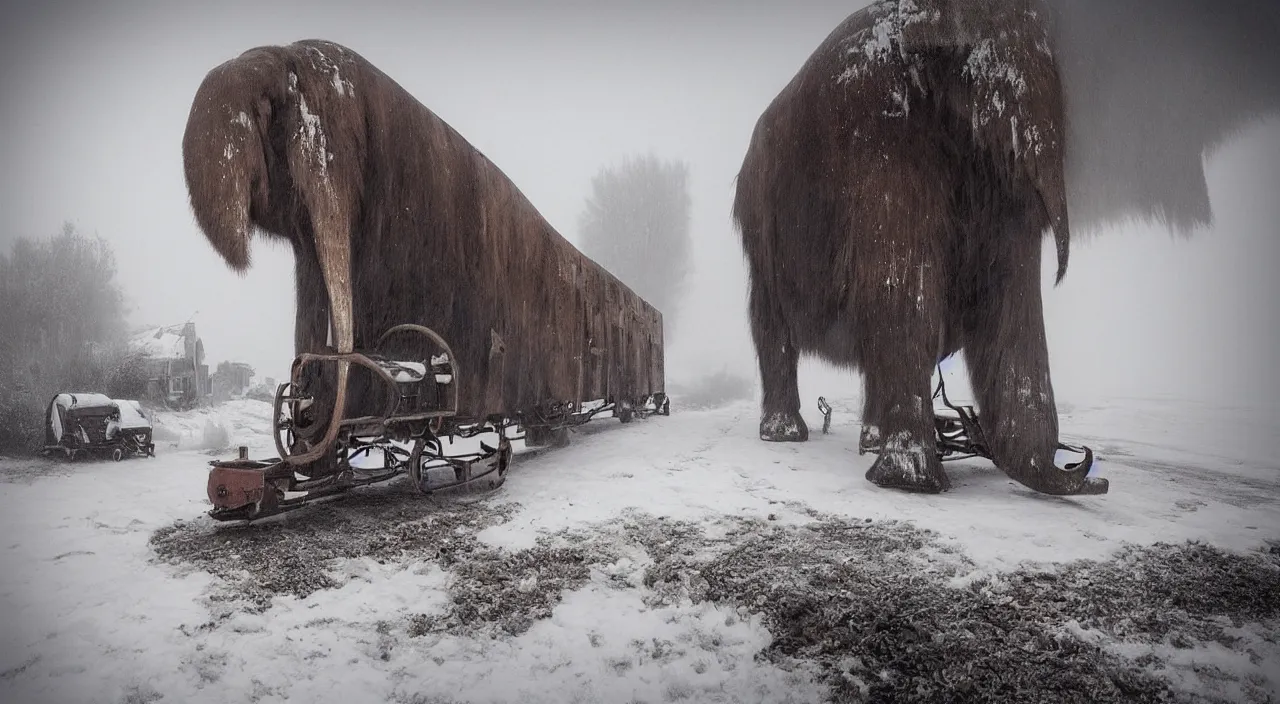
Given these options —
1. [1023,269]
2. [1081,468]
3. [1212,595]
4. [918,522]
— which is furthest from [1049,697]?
[1023,269]

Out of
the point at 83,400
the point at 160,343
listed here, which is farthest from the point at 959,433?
the point at 160,343

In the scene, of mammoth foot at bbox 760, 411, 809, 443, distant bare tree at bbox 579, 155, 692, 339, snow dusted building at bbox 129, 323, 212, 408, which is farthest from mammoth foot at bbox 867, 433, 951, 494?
distant bare tree at bbox 579, 155, 692, 339

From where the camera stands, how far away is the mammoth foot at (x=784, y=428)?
18.2 ft

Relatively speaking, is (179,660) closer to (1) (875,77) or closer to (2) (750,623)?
(2) (750,623)

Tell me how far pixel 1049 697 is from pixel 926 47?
344 centimetres

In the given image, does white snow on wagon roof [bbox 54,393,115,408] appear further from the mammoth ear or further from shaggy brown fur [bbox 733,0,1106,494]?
the mammoth ear

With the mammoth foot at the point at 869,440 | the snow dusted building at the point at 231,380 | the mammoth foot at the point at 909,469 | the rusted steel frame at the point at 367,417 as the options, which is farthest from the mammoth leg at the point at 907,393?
the snow dusted building at the point at 231,380

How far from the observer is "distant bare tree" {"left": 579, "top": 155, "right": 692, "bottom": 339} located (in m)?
24.6

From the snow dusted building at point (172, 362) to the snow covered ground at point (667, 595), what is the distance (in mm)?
4492

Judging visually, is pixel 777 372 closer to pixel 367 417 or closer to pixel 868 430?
pixel 868 430

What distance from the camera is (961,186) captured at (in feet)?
11.0

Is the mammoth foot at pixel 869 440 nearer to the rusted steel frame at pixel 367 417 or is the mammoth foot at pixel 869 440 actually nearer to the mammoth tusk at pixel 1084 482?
the mammoth tusk at pixel 1084 482

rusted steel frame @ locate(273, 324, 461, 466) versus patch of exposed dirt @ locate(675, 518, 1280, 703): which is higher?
rusted steel frame @ locate(273, 324, 461, 466)

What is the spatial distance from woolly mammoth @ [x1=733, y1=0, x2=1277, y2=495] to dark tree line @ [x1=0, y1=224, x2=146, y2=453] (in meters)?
5.20
